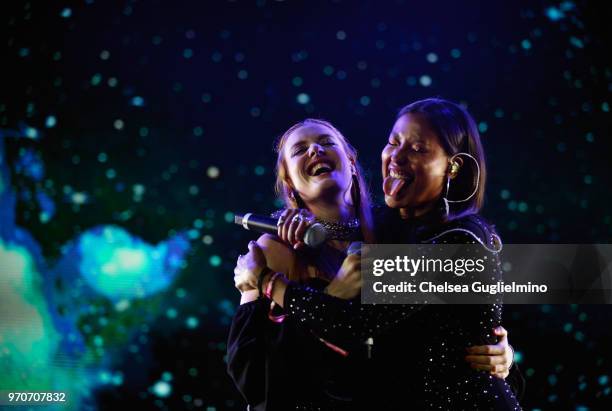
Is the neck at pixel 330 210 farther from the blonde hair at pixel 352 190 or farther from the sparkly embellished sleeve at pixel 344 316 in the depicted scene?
the sparkly embellished sleeve at pixel 344 316

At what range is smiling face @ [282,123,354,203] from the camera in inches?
58.9

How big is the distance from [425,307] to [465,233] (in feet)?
0.59

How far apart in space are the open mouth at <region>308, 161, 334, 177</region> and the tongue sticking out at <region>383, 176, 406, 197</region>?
17cm

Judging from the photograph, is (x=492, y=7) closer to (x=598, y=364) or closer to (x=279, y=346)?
(x=598, y=364)

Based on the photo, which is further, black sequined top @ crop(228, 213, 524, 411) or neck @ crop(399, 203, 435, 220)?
neck @ crop(399, 203, 435, 220)

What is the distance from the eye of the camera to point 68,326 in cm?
201

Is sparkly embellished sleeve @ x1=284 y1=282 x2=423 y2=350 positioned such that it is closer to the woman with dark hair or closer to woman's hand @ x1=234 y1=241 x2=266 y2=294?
the woman with dark hair

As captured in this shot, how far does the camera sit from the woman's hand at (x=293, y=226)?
1289 millimetres

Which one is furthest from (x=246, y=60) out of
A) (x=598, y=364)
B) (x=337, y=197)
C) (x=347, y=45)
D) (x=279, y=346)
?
(x=598, y=364)

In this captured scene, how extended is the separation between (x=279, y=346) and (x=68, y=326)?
3.33 ft

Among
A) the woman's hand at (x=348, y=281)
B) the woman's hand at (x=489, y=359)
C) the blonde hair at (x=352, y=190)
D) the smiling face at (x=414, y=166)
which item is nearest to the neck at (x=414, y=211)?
the smiling face at (x=414, y=166)

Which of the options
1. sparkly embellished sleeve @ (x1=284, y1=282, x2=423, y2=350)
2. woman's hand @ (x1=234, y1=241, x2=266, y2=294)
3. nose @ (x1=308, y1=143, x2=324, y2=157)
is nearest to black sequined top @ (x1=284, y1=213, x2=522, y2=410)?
sparkly embellished sleeve @ (x1=284, y1=282, x2=423, y2=350)

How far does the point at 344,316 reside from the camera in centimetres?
120

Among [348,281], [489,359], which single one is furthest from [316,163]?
[489,359]
